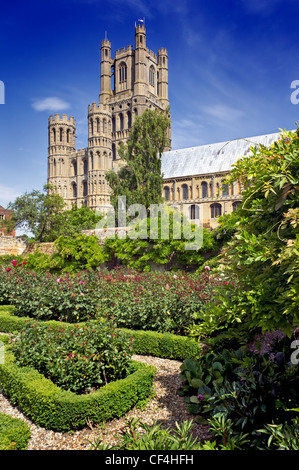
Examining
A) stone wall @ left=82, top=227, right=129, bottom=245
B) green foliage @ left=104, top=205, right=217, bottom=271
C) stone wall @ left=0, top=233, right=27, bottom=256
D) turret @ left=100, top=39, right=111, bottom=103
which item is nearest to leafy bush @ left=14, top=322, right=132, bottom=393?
green foliage @ left=104, top=205, right=217, bottom=271

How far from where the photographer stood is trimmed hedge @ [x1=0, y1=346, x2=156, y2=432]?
372cm

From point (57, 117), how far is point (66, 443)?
59873 millimetres

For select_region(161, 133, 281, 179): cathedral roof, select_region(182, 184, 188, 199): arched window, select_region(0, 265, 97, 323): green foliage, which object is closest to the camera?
select_region(0, 265, 97, 323): green foliage

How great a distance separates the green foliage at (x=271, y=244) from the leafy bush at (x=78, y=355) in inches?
82.4

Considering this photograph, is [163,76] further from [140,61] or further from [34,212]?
[34,212]

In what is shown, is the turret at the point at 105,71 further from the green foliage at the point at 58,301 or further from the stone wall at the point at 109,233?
→ the green foliage at the point at 58,301

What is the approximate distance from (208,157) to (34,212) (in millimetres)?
20106

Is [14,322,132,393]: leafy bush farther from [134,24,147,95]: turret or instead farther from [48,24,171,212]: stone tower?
[134,24,147,95]: turret

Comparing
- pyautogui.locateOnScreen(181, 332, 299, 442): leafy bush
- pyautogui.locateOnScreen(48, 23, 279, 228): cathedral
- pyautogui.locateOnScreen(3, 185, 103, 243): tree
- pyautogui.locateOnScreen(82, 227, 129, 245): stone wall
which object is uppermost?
pyautogui.locateOnScreen(48, 23, 279, 228): cathedral

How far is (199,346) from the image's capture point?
5.69 m

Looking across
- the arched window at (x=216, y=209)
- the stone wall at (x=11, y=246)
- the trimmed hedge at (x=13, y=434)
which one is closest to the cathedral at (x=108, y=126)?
the arched window at (x=216, y=209)

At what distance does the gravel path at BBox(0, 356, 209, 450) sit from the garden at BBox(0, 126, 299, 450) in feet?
0.24

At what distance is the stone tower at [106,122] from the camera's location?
54.0m

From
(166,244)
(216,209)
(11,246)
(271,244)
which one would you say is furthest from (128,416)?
(216,209)
